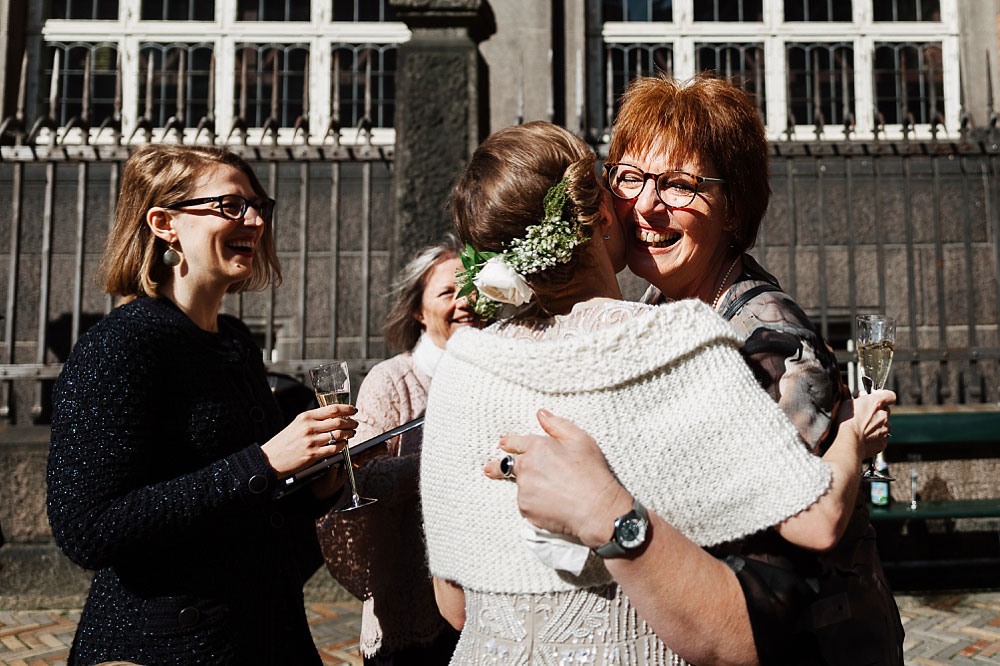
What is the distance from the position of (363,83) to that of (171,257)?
7105 mm

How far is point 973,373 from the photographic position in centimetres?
620

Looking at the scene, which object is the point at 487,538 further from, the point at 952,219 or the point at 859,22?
the point at 859,22

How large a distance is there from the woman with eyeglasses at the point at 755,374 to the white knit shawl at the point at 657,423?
Answer: 0.15ft

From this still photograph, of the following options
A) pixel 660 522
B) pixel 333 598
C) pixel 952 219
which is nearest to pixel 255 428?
pixel 660 522

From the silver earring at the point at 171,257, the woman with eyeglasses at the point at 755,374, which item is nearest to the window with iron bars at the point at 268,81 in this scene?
the silver earring at the point at 171,257

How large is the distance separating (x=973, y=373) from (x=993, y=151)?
1721 millimetres

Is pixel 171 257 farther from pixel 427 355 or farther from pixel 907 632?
pixel 907 632

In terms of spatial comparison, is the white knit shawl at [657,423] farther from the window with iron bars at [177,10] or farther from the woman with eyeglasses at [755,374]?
the window with iron bars at [177,10]

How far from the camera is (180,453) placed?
2.08 meters

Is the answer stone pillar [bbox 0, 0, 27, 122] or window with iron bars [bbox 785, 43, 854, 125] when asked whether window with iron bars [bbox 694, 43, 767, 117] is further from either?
stone pillar [bbox 0, 0, 27, 122]

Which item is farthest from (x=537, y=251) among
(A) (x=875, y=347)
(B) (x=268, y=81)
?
(B) (x=268, y=81)

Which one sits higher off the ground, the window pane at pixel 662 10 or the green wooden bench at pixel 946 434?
the window pane at pixel 662 10

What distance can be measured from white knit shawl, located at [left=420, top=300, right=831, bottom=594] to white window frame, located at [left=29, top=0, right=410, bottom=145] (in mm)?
8066

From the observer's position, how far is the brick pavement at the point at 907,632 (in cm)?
426
